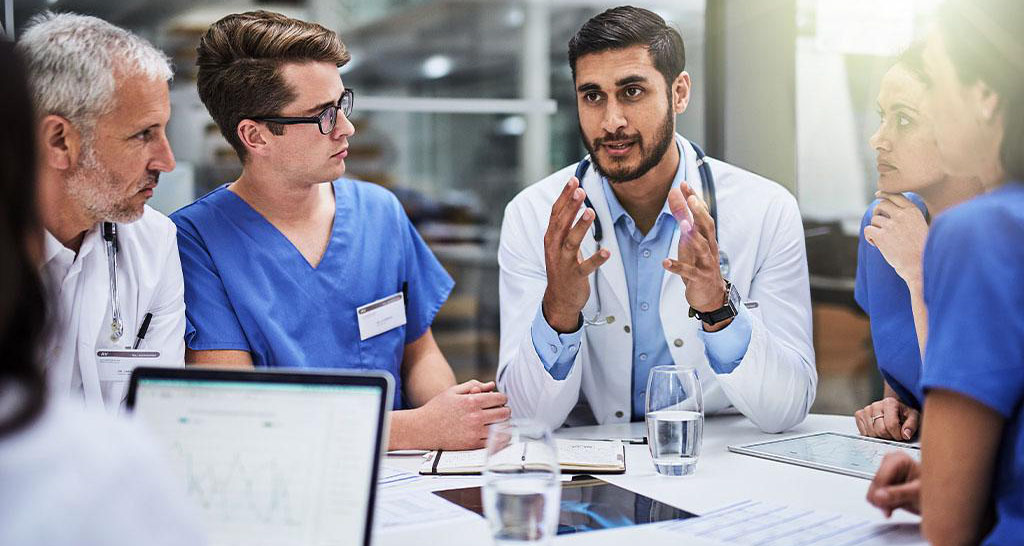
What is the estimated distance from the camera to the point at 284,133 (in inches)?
86.7

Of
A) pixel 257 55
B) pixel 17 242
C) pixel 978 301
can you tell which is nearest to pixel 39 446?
pixel 17 242

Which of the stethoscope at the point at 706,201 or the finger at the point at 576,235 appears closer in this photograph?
the finger at the point at 576,235

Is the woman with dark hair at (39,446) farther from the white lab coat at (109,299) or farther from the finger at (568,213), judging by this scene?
the finger at (568,213)

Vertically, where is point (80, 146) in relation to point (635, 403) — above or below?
above

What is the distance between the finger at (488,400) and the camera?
1.87 meters

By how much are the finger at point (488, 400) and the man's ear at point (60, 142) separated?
896 mm

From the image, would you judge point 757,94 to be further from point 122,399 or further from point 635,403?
point 122,399

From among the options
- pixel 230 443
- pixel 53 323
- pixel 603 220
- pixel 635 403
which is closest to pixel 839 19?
pixel 603 220

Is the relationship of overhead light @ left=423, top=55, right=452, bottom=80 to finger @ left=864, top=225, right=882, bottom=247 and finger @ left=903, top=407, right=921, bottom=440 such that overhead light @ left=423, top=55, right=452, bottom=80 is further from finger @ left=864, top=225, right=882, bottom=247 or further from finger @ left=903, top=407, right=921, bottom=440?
finger @ left=903, top=407, right=921, bottom=440

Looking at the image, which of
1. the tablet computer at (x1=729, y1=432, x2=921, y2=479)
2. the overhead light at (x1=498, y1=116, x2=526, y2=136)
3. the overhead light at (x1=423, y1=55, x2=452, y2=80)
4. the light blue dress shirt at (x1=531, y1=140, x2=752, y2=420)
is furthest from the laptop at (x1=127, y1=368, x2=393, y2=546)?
the overhead light at (x1=423, y1=55, x2=452, y2=80)

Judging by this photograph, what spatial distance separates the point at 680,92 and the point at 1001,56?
4.58 feet

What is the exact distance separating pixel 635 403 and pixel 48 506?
70.6 inches

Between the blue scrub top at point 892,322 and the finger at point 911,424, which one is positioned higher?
the blue scrub top at point 892,322

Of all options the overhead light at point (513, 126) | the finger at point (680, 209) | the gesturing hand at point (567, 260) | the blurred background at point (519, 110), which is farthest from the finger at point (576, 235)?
the overhead light at point (513, 126)
